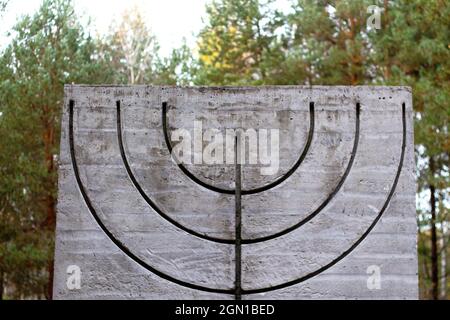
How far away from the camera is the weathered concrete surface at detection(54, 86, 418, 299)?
3.46 metres

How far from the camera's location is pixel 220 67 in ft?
45.6

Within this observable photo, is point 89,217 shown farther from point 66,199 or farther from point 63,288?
point 63,288

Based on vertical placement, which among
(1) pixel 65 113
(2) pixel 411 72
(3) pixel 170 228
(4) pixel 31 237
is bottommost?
(4) pixel 31 237

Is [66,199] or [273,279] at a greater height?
[66,199]

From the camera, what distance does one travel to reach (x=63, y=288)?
3430mm

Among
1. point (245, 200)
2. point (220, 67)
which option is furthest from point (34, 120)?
point (245, 200)

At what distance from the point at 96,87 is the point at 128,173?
19.7 inches

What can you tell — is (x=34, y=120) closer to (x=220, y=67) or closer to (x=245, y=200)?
(x=220, y=67)

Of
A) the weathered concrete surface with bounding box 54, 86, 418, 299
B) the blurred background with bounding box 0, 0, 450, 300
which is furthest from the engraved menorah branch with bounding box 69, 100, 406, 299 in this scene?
the blurred background with bounding box 0, 0, 450, 300

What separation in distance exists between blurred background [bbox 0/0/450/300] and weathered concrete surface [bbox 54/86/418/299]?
256 inches

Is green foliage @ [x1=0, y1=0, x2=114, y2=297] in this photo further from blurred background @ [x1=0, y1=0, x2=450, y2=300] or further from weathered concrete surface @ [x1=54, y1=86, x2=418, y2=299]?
weathered concrete surface @ [x1=54, y1=86, x2=418, y2=299]

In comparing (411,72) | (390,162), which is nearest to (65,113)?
(390,162)

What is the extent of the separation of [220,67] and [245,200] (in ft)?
34.7

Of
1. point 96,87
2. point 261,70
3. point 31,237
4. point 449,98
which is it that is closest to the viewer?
point 96,87
